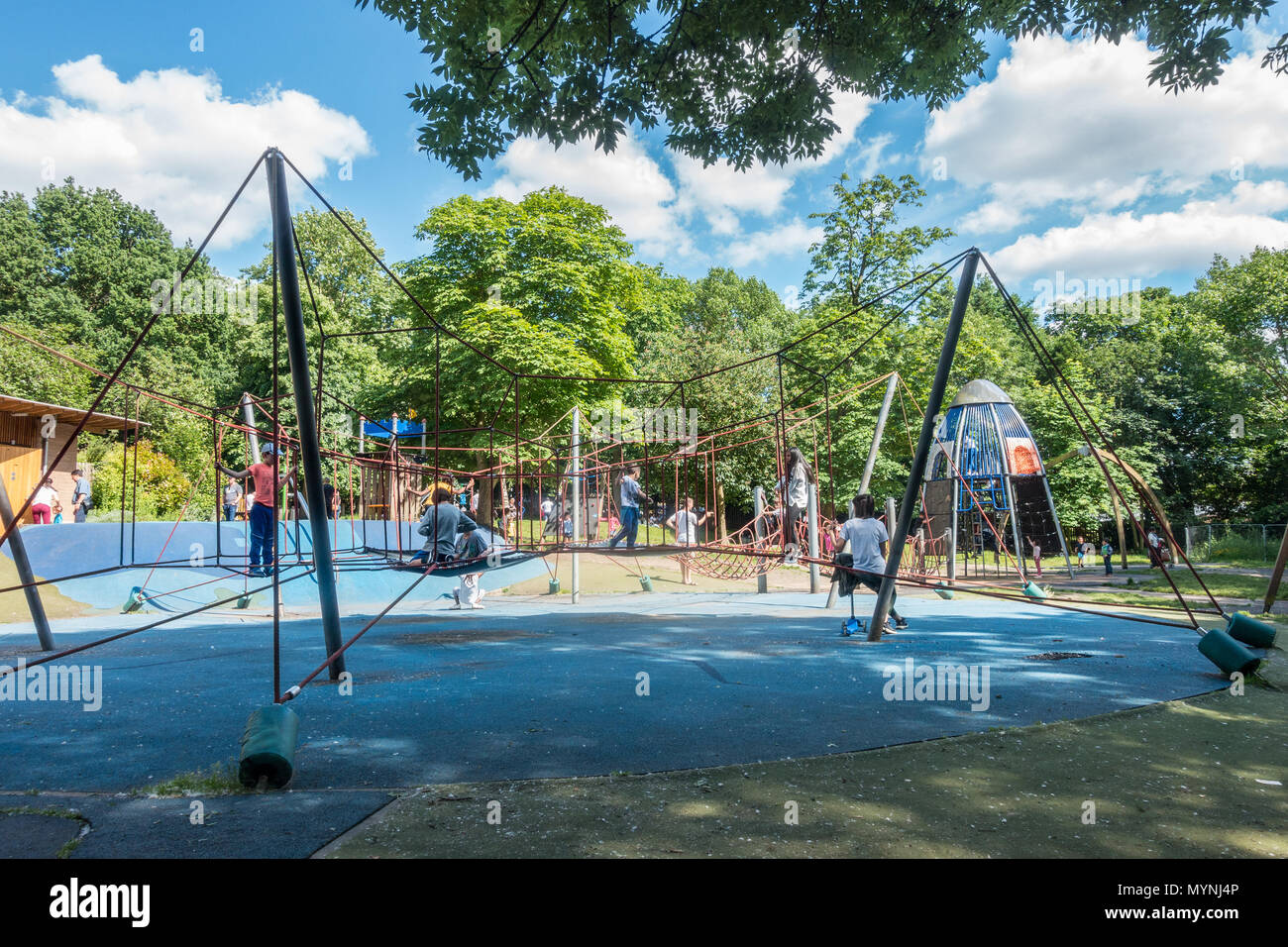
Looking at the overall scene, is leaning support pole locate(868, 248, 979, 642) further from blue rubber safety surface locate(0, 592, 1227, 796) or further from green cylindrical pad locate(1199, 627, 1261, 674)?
green cylindrical pad locate(1199, 627, 1261, 674)

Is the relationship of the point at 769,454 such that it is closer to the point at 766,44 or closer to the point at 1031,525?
the point at 1031,525

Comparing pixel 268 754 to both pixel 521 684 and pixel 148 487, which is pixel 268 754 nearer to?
pixel 521 684

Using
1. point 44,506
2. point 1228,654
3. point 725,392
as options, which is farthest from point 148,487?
point 1228,654

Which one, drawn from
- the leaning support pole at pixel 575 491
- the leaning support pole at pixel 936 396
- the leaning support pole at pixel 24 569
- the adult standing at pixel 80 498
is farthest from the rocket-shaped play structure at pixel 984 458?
the adult standing at pixel 80 498

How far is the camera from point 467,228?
2681 centimetres

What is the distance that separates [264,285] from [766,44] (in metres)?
40.5

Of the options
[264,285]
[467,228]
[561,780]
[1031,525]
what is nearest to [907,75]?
[561,780]

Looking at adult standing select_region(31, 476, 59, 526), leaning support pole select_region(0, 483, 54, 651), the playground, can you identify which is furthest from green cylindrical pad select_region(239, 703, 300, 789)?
adult standing select_region(31, 476, 59, 526)

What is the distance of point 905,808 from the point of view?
3.38m

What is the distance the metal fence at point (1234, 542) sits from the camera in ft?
86.1

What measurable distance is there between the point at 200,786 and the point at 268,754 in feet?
1.36

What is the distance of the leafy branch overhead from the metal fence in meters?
25.6

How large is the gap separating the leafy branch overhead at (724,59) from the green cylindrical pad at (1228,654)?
446 cm

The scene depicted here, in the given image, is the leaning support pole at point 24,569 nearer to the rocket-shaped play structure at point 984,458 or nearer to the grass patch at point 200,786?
the grass patch at point 200,786
